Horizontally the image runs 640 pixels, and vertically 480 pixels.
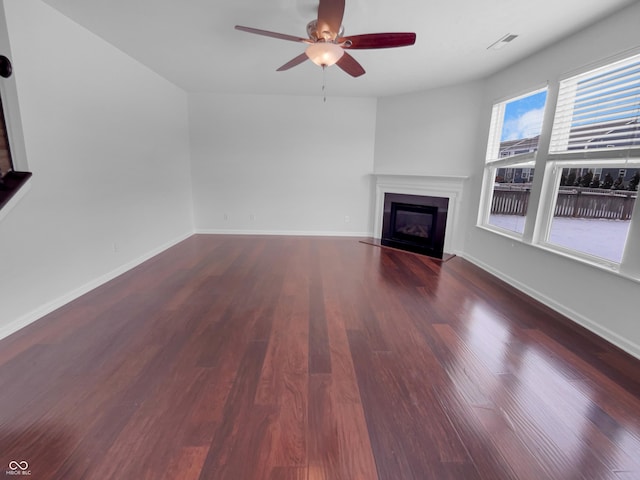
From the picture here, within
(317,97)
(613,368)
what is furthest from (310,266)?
(317,97)

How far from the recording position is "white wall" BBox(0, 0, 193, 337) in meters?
2.22

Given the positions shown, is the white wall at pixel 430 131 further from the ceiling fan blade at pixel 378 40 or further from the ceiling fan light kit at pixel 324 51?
the ceiling fan light kit at pixel 324 51

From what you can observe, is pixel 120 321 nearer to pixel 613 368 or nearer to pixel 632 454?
pixel 632 454

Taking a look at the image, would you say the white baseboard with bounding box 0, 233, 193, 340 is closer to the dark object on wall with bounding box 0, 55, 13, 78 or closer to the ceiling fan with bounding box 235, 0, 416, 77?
the dark object on wall with bounding box 0, 55, 13, 78

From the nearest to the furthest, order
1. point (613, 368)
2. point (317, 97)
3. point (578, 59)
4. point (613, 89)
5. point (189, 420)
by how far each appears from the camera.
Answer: point (189, 420) < point (613, 368) < point (613, 89) < point (578, 59) < point (317, 97)

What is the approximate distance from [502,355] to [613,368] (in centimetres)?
69

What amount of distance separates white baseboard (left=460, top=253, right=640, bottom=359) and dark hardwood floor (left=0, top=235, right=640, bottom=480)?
0.09m

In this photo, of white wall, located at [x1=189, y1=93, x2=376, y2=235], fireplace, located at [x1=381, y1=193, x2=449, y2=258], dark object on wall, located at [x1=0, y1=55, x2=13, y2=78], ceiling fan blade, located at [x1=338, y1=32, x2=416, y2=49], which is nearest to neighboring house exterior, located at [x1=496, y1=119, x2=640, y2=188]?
fireplace, located at [x1=381, y1=193, x2=449, y2=258]

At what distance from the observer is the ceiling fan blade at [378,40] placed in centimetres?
214

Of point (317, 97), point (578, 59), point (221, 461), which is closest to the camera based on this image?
point (221, 461)

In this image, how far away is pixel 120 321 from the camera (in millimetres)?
2377

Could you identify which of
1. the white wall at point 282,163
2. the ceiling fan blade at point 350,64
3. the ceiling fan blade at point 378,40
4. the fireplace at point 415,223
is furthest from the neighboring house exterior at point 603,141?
the white wall at point 282,163

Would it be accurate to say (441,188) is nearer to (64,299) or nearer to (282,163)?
(282,163)

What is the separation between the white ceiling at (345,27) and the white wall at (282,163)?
45.4 inches
